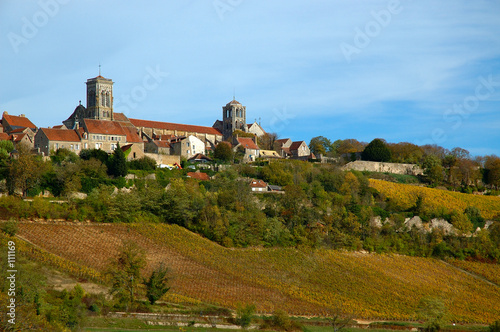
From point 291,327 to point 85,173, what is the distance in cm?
2417

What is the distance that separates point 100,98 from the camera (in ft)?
231

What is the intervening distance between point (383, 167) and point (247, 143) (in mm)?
14597

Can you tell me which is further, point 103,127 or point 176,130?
point 176,130

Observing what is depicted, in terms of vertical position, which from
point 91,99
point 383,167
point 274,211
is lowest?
point 274,211

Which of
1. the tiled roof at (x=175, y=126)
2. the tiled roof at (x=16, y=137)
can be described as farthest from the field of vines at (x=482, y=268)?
the tiled roof at (x=16, y=137)

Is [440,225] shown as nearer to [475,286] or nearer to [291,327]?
[475,286]

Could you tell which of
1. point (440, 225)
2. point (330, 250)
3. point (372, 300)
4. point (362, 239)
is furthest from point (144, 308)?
point (440, 225)

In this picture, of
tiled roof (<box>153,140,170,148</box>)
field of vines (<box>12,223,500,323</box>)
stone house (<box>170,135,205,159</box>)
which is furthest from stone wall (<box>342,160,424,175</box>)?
field of vines (<box>12,223,500,323</box>)

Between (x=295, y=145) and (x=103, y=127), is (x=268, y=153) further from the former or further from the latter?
(x=103, y=127)

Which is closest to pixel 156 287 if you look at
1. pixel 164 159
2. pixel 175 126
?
pixel 164 159

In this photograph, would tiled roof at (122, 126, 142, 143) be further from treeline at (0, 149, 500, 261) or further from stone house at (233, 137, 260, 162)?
stone house at (233, 137, 260, 162)

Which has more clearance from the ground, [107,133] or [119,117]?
[119,117]

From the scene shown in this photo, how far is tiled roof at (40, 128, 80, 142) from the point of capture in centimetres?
5766

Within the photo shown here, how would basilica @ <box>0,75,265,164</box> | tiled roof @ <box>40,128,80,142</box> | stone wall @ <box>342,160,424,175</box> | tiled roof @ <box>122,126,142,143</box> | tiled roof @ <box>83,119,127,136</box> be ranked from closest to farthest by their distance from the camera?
tiled roof @ <box>40,128,80,142</box>
basilica @ <box>0,75,265,164</box>
tiled roof @ <box>83,119,127,136</box>
tiled roof @ <box>122,126,142,143</box>
stone wall @ <box>342,160,424,175</box>
